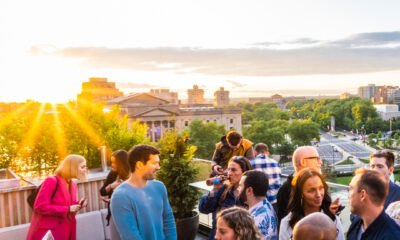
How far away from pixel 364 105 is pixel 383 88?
10855 cm

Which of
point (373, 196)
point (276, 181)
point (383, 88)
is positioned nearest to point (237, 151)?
point (276, 181)

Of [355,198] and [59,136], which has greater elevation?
[355,198]

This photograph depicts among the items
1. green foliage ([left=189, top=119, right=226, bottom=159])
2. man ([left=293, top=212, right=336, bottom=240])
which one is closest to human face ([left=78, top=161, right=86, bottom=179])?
man ([left=293, top=212, right=336, bottom=240])

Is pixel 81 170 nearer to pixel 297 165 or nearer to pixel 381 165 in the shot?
pixel 297 165

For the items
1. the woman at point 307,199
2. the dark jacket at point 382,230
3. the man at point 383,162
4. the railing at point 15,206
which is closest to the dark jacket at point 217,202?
the woman at point 307,199

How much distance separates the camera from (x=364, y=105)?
3900 inches

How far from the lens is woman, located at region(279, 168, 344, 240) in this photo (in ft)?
9.68

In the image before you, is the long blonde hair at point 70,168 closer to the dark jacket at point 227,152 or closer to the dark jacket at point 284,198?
the dark jacket at point 227,152

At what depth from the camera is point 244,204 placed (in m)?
Answer: 3.43

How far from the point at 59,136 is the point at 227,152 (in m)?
7.88

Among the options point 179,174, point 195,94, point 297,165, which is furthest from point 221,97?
point 297,165

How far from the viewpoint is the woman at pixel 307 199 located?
2949 mm

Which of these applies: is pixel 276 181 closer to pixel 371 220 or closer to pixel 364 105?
pixel 371 220

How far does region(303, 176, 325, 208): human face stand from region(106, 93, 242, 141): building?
190ft
